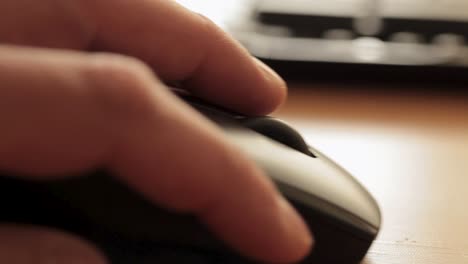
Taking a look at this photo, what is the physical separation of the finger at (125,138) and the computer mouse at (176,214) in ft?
0.08

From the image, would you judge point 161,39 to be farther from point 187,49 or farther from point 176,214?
point 176,214

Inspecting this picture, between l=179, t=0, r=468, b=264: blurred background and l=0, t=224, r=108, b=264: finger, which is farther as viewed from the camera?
l=179, t=0, r=468, b=264: blurred background

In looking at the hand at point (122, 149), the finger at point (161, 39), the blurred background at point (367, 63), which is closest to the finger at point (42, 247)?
the hand at point (122, 149)

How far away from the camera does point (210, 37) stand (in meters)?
0.43

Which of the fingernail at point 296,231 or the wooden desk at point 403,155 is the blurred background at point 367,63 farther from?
the fingernail at point 296,231

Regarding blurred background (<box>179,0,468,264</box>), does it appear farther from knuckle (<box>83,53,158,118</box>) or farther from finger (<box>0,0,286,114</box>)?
knuckle (<box>83,53,158,118</box>)

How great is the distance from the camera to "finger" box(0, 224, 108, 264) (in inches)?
12.1

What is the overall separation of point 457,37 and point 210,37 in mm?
313

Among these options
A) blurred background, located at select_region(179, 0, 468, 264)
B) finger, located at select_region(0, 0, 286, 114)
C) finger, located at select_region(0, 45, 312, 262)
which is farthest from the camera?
blurred background, located at select_region(179, 0, 468, 264)

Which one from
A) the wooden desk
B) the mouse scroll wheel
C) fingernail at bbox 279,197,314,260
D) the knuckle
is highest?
the knuckle

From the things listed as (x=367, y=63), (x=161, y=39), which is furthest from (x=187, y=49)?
(x=367, y=63)

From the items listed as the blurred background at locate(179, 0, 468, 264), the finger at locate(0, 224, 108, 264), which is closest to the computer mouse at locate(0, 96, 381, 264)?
the finger at locate(0, 224, 108, 264)

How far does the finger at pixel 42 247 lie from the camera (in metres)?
0.31

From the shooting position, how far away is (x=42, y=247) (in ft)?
1.02
